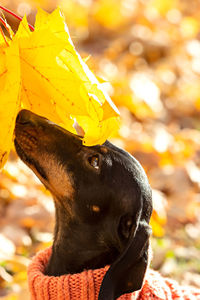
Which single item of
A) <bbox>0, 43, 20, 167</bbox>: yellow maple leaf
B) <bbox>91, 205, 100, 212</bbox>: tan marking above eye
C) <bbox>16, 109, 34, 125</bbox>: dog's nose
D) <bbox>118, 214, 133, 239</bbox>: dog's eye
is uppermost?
<bbox>0, 43, 20, 167</bbox>: yellow maple leaf

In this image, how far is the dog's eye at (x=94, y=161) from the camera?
202 cm

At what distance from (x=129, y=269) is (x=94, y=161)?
420 millimetres

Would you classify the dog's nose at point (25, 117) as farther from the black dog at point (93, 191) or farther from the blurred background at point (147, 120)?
the blurred background at point (147, 120)

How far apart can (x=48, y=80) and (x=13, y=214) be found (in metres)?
2.10

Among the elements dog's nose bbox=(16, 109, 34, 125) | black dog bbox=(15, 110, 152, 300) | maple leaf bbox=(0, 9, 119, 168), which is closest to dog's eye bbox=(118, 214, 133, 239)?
black dog bbox=(15, 110, 152, 300)

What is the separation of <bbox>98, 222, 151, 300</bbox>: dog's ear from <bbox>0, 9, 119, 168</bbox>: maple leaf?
406 millimetres

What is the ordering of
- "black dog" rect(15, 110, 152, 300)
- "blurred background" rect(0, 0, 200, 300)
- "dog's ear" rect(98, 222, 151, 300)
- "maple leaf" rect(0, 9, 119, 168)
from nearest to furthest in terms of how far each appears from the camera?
"maple leaf" rect(0, 9, 119, 168) < "dog's ear" rect(98, 222, 151, 300) < "black dog" rect(15, 110, 152, 300) < "blurred background" rect(0, 0, 200, 300)

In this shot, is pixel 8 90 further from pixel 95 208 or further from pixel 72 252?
pixel 72 252

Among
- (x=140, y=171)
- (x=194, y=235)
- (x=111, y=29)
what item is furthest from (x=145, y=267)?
(x=111, y=29)

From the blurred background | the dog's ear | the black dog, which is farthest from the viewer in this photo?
the blurred background

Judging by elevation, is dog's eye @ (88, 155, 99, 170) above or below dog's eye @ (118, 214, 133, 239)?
above

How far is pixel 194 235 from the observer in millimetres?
4047

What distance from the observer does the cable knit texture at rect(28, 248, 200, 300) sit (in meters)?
2.00

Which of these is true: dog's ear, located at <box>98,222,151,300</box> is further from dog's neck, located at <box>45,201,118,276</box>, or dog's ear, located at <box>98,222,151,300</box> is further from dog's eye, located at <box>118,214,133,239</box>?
dog's neck, located at <box>45,201,118,276</box>
